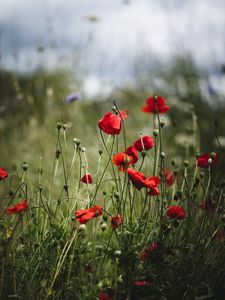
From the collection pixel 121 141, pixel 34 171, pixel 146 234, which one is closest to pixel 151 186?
pixel 146 234

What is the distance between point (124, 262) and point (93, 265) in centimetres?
18

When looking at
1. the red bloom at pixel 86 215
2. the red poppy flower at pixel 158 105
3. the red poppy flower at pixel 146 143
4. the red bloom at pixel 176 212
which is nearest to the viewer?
the red bloom at pixel 86 215

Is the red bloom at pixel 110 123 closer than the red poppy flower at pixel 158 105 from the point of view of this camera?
Yes

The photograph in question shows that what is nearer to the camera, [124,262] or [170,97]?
[124,262]

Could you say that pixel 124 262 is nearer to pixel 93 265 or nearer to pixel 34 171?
pixel 93 265

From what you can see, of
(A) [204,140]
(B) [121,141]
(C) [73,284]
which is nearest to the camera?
(C) [73,284]

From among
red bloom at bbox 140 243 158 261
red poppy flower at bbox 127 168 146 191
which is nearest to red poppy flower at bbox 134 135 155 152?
red poppy flower at bbox 127 168 146 191

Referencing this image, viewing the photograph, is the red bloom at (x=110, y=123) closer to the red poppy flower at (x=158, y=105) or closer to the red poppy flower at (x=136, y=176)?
the red poppy flower at (x=136, y=176)

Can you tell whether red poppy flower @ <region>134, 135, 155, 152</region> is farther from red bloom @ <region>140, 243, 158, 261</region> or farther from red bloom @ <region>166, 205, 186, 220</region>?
red bloom @ <region>140, 243, 158, 261</region>

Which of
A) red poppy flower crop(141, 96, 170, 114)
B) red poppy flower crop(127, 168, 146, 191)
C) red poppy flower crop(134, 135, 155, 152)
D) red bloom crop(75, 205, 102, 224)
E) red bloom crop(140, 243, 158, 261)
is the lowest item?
red bloom crop(140, 243, 158, 261)

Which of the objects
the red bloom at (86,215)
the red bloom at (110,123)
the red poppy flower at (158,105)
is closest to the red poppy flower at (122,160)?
the red bloom at (110,123)

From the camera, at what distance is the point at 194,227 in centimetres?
166

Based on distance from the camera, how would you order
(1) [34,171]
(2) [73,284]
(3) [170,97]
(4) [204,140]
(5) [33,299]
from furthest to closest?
(3) [170,97], (4) [204,140], (1) [34,171], (2) [73,284], (5) [33,299]

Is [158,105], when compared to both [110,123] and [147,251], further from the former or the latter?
[147,251]
